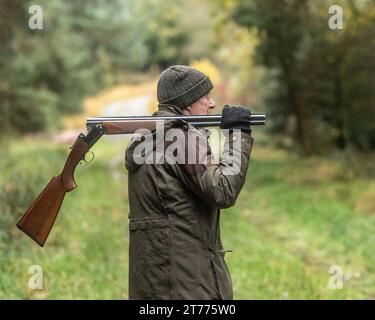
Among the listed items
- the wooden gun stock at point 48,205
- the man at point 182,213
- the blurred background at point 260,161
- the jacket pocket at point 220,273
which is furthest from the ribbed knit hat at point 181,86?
the blurred background at point 260,161

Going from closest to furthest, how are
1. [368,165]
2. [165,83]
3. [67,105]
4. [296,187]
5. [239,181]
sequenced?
[239,181] → [165,83] → [296,187] → [368,165] → [67,105]

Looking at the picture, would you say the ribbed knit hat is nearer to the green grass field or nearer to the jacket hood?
the jacket hood

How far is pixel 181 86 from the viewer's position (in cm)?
368

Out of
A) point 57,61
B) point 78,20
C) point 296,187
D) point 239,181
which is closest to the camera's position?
point 239,181

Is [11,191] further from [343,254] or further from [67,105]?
[67,105]

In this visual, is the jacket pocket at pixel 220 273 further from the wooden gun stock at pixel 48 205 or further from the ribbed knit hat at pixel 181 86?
the wooden gun stock at pixel 48 205

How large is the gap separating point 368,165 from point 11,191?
10.6m

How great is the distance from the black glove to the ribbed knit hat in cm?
25

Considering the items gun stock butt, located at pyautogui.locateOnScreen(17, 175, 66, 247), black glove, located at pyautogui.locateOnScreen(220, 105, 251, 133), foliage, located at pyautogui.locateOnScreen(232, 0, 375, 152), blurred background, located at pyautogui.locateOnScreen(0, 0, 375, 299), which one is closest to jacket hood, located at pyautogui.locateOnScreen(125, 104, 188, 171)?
black glove, located at pyautogui.locateOnScreen(220, 105, 251, 133)

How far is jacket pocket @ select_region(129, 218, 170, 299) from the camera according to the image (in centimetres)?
352

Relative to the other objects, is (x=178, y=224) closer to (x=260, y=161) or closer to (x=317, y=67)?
(x=317, y=67)

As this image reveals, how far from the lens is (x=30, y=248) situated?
826 centimetres

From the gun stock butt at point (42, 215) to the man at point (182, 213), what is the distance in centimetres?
57
